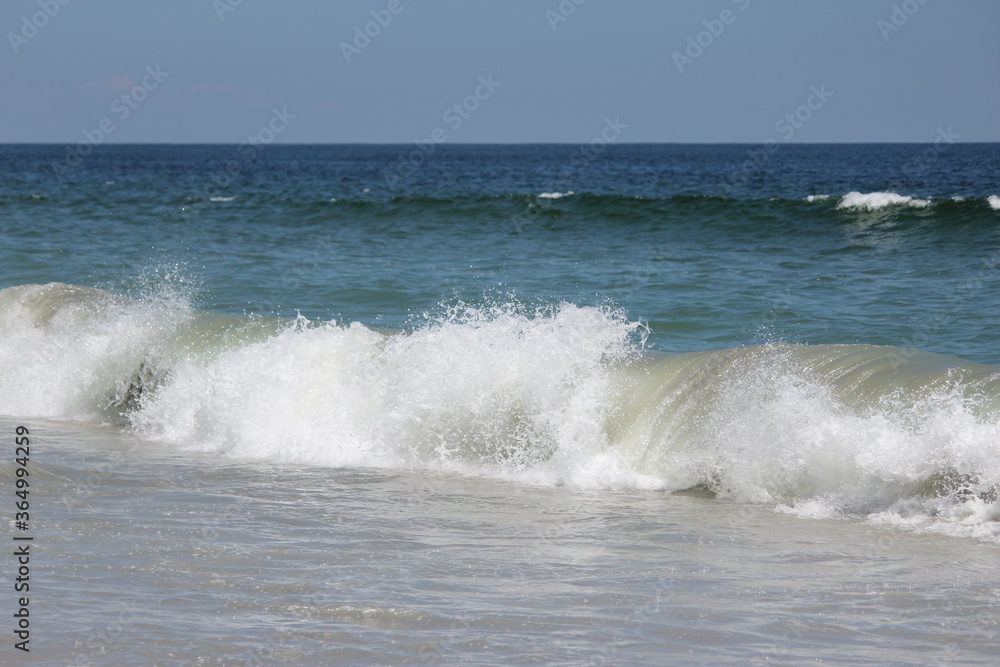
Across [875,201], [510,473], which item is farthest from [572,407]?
[875,201]

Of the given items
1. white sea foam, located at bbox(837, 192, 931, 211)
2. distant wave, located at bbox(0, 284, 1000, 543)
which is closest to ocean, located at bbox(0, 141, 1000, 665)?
distant wave, located at bbox(0, 284, 1000, 543)

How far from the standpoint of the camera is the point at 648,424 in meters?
6.61

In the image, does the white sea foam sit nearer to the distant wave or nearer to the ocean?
the ocean

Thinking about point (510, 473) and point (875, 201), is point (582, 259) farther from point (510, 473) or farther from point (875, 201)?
point (510, 473)

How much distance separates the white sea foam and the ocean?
6.77 meters

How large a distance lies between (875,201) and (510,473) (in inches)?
628

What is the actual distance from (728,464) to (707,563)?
1604 mm

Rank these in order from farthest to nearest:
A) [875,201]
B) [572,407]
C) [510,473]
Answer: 1. [875,201]
2. [572,407]
3. [510,473]

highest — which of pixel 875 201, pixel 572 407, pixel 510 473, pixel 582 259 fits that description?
pixel 875 201

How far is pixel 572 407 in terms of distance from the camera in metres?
6.85

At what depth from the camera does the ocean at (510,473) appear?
3.72 meters

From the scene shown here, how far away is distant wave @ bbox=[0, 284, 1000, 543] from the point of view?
18.3 feet

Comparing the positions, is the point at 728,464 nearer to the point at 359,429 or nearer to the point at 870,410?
the point at 870,410

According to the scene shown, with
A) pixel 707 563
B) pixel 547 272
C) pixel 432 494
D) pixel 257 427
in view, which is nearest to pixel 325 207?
pixel 547 272
